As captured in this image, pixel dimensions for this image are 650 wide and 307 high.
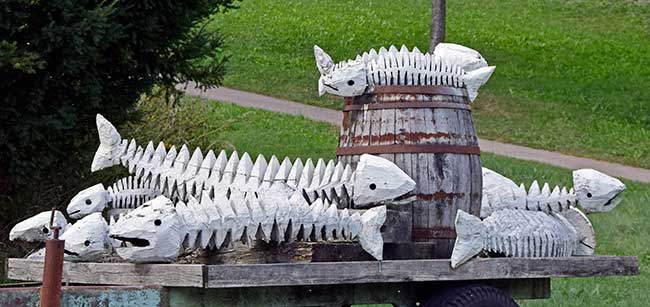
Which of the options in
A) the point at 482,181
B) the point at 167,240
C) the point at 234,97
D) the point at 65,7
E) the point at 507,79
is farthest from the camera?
the point at 507,79

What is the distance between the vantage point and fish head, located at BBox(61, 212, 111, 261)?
15.1 ft

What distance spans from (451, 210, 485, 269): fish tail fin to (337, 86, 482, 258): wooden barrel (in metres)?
0.33

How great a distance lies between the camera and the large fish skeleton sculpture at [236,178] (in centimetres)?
482

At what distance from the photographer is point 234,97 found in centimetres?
2016

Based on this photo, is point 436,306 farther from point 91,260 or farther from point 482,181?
point 91,260

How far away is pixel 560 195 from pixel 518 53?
66.0ft

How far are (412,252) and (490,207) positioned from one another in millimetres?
724

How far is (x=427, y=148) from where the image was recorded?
203 inches

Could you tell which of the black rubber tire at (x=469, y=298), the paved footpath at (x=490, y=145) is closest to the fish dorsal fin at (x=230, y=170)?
the black rubber tire at (x=469, y=298)

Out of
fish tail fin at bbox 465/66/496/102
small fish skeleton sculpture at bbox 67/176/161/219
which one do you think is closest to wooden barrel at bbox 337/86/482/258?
fish tail fin at bbox 465/66/496/102

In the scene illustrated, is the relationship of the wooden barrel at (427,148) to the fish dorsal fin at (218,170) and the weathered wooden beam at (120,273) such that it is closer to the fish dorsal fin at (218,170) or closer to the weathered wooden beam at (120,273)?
the fish dorsal fin at (218,170)

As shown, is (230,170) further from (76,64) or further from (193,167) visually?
(76,64)

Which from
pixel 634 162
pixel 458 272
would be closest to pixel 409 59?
pixel 458 272

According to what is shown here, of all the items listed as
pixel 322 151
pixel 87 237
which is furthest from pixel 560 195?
pixel 322 151
